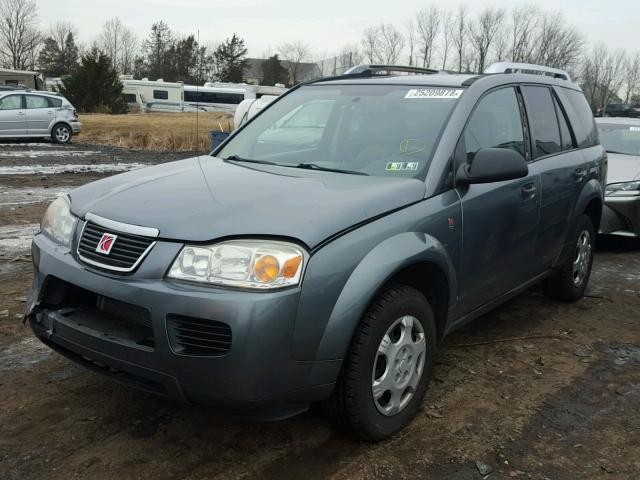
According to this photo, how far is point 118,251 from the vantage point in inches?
102

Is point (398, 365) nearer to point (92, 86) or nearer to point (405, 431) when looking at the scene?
point (405, 431)

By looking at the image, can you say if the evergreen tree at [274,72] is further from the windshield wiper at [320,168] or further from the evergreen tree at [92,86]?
the windshield wiper at [320,168]

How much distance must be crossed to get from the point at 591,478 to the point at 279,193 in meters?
1.90

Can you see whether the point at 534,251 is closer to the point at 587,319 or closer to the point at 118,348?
the point at 587,319

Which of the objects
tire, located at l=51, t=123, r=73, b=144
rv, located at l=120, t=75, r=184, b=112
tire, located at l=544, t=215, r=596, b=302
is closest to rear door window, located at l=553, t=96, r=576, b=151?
tire, located at l=544, t=215, r=596, b=302

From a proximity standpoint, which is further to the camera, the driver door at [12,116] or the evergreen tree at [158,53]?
the evergreen tree at [158,53]

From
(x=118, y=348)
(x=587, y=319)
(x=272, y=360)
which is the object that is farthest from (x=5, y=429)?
(x=587, y=319)

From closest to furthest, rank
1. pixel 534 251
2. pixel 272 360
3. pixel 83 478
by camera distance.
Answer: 1. pixel 272 360
2. pixel 83 478
3. pixel 534 251

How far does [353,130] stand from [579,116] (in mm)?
2413

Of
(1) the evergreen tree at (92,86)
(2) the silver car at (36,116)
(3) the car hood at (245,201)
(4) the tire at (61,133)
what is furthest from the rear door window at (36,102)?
(1) the evergreen tree at (92,86)

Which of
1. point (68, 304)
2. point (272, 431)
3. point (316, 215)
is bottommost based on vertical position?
point (272, 431)

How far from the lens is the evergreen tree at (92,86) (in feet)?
147

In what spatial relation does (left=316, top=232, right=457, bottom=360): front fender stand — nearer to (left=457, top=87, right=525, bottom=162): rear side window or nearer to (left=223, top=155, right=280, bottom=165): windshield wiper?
(left=457, top=87, right=525, bottom=162): rear side window

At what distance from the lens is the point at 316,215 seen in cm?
259
